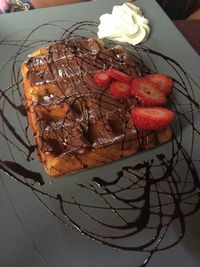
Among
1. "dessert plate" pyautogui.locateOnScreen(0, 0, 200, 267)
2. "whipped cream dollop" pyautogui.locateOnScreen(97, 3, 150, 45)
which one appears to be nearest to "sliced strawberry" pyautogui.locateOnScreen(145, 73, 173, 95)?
"dessert plate" pyautogui.locateOnScreen(0, 0, 200, 267)

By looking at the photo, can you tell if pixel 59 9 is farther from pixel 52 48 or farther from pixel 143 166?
pixel 143 166

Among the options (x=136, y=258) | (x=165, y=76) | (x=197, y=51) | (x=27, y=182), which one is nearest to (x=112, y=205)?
(x=136, y=258)

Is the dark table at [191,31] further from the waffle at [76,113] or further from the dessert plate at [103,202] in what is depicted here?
the waffle at [76,113]

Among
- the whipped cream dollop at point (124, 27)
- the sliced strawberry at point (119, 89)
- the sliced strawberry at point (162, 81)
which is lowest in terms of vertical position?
the sliced strawberry at point (162, 81)

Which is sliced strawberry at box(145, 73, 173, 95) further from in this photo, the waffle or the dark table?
the dark table

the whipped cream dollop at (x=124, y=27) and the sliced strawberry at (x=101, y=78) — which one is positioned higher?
the whipped cream dollop at (x=124, y=27)

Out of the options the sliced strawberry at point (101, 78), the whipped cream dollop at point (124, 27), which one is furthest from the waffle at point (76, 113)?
the whipped cream dollop at point (124, 27)

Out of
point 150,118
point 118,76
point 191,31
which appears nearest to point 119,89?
point 118,76
